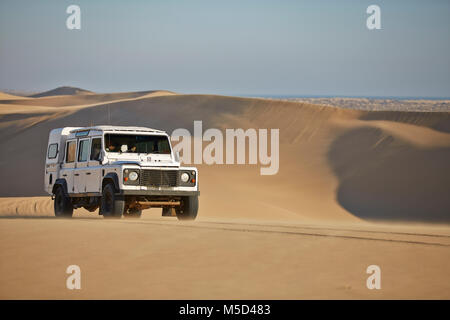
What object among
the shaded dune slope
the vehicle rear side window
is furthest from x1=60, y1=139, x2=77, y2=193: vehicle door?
the shaded dune slope

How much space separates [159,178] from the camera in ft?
63.0

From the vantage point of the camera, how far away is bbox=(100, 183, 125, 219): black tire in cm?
1905

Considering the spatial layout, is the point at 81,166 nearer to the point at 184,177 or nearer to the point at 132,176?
the point at 132,176

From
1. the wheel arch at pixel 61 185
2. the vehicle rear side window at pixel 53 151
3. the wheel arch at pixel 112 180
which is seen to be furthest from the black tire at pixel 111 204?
the vehicle rear side window at pixel 53 151

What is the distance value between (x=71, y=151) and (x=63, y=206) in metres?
1.53

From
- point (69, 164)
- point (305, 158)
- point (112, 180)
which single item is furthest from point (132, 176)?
point (305, 158)

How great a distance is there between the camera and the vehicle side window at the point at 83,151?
20.7m

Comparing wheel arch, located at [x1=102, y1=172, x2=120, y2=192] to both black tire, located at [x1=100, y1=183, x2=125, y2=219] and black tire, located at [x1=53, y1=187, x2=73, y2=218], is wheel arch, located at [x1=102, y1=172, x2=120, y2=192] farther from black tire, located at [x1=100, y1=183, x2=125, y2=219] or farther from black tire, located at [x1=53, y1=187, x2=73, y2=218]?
black tire, located at [x1=53, y1=187, x2=73, y2=218]

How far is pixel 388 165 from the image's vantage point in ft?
133

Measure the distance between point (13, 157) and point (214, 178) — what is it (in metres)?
14.5

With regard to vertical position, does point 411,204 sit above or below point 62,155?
below
